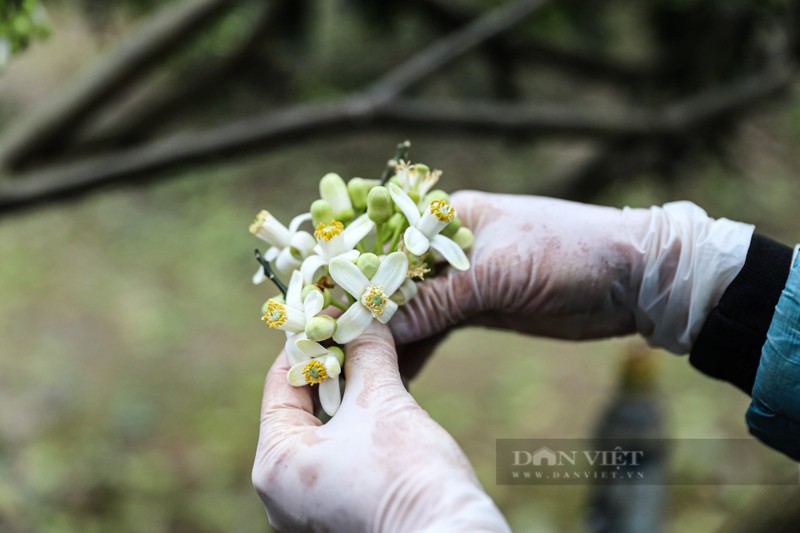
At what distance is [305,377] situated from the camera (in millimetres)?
1079

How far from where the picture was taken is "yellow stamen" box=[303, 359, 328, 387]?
3.48 feet

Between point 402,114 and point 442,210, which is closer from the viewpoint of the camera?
point 442,210

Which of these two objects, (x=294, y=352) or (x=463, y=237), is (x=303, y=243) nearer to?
(x=294, y=352)

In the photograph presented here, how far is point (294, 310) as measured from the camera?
106cm

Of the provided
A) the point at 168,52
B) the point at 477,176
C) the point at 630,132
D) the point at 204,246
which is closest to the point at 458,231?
the point at 168,52

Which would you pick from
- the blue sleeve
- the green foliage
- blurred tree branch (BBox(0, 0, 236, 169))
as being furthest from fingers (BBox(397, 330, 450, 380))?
blurred tree branch (BBox(0, 0, 236, 169))

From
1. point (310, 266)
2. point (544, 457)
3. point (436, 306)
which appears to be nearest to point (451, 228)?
point (436, 306)

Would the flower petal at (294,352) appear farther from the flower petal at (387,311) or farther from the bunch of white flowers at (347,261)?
the flower petal at (387,311)

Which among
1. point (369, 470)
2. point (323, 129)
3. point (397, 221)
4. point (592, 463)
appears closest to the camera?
point (369, 470)

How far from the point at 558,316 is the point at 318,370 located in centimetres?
59

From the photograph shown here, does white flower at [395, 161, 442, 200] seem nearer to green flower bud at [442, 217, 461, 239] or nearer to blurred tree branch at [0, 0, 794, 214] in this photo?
green flower bud at [442, 217, 461, 239]

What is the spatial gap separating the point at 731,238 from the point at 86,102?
2.65m

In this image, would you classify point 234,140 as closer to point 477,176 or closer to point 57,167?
point 57,167

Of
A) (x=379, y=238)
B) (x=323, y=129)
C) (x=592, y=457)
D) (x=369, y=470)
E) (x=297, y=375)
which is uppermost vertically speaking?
(x=323, y=129)
